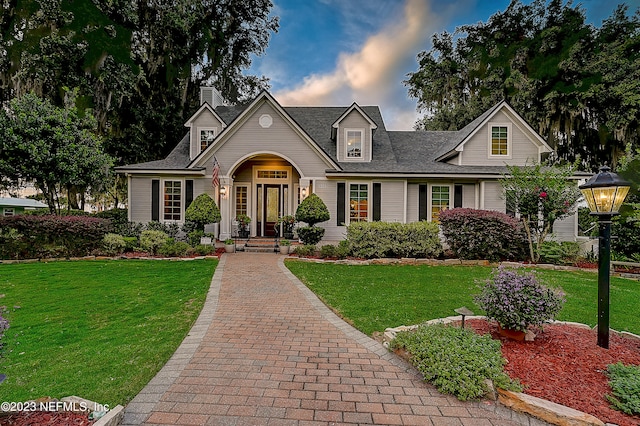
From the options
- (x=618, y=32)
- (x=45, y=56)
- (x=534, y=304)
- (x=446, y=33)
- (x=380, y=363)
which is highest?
(x=446, y=33)

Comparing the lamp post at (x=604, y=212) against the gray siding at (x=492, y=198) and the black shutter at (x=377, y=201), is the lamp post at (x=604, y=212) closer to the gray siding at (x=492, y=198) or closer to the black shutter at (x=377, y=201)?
the black shutter at (x=377, y=201)

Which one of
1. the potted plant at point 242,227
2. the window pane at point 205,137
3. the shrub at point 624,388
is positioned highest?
the window pane at point 205,137

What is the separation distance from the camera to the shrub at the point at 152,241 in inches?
420

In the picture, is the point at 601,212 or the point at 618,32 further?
the point at 618,32

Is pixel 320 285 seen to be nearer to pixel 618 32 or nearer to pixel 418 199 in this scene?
pixel 418 199

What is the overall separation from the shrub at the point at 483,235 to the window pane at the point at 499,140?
16.2 feet

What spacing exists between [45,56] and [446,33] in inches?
1043

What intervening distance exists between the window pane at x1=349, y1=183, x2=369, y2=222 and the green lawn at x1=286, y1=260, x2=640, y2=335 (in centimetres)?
402

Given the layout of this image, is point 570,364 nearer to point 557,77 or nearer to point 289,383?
point 289,383

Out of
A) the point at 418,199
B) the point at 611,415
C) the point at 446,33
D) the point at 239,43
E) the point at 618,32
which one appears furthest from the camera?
the point at 446,33

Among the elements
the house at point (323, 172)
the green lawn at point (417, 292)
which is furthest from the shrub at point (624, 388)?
the house at point (323, 172)

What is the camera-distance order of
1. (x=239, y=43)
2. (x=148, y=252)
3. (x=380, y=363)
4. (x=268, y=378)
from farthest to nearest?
(x=239, y=43), (x=148, y=252), (x=380, y=363), (x=268, y=378)

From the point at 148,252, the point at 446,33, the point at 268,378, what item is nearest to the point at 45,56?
the point at 148,252

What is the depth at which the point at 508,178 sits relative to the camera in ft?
37.5
